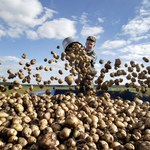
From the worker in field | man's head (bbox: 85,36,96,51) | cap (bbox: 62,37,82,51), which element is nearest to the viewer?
the worker in field

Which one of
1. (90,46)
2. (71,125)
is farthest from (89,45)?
(71,125)

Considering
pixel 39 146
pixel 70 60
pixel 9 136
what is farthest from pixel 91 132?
pixel 70 60

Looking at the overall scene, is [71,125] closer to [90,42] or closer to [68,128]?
[68,128]

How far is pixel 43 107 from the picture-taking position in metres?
6.45

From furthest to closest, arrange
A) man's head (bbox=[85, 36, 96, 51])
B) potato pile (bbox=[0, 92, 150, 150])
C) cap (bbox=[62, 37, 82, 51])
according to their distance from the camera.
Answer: man's head (bbox=[85, 36, 96, 51]) < cap (bbox=[62, 37, 82, 51]) < potato pile (bbox=[0, 92, 150, 150])

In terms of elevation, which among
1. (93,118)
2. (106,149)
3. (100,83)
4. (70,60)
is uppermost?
(70,60)

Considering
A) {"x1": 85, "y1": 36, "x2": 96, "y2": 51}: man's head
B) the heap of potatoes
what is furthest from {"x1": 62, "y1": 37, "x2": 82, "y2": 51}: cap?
the heap of potatoes

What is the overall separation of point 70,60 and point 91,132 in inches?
217

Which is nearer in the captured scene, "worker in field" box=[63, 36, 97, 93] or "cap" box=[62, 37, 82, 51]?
"worker in field" box=[63, 36, 97, 93]

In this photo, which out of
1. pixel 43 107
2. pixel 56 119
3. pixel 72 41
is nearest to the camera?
pixel 56 119

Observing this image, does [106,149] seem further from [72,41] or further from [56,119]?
[72,41]

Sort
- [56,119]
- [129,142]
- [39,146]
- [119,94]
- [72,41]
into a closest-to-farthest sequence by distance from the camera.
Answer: [39,146], [129,142], [56,119], [119,94], [72,41]

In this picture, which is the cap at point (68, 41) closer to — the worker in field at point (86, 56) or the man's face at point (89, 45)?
the worker in field at point (86, 56)

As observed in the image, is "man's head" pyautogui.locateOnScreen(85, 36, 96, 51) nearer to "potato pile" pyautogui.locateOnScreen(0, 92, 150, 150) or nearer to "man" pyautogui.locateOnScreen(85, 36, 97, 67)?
"man" pyautogui.locateOnScreen(85, 36, 97, 67)
